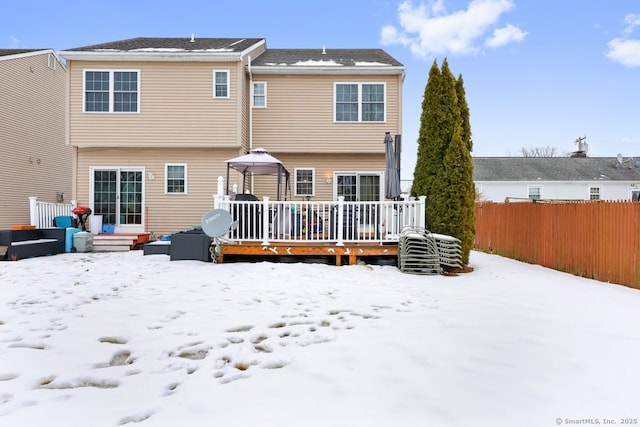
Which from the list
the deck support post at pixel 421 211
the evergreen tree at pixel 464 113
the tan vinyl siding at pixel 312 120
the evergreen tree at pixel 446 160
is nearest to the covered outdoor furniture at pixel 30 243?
the tan vinyl siding at pixel 312 120

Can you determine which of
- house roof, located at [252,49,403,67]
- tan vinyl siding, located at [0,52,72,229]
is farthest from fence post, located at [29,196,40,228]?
house roof, located at [252,49,403,67]

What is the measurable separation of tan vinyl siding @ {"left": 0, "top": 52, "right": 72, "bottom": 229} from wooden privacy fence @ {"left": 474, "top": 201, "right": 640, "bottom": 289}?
1599 centimetres

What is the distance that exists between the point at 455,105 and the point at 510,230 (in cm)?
426

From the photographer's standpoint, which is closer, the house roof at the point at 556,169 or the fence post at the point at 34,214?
the fence post at the point at 34,214

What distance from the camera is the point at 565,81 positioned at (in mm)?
19219

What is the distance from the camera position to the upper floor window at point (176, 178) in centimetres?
1122

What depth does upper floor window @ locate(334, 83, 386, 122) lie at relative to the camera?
1138 cm

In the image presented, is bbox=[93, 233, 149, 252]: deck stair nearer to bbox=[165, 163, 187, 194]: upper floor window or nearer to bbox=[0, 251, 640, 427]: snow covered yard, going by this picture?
bbox=[165, 163, 187, 194]: upper floor window

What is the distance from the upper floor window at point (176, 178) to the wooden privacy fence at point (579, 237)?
385 inches

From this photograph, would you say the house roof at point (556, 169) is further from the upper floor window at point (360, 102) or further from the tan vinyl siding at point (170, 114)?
the tan vinyl siding at point (170, 114)

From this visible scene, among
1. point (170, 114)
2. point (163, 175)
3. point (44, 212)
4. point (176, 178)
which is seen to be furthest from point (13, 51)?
point (176, 178)

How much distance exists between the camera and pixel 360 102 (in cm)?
1139

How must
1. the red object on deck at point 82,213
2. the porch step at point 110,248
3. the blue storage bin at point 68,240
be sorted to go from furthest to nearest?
the red object on deck at point 82,213, the porch step at point 110,248, the blue storage bin at point 68,240

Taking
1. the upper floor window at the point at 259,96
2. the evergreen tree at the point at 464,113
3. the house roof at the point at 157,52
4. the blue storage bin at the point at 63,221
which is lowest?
the blue storage bin at the point at 63,221
